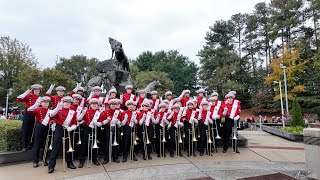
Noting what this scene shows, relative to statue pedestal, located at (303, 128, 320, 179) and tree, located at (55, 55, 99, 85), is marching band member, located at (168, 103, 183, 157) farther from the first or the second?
tree, located at (55, 55, 99, 85)

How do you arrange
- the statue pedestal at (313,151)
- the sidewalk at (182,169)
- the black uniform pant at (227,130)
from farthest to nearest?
the black uniform pant at (227,130), the sidewalk at (182,169), the statue pedestal at (313,151)

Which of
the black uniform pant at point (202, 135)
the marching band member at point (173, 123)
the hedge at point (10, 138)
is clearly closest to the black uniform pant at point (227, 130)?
the black uniform pant at point (202, 135)

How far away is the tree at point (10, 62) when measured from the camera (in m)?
38.5

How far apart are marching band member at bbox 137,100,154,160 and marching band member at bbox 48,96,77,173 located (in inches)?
85.6

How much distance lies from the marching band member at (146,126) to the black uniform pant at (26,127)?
3302 mm

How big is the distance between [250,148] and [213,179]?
4930 millimetres

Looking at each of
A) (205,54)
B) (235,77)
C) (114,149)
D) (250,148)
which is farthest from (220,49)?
(114,149)

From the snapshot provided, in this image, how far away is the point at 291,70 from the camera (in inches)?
1439

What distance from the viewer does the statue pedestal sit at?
6.59 m

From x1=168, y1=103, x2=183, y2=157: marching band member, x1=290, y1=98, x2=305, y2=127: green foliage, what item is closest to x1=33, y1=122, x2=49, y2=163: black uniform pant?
x1=168, y1=103, x2=183, y2=157: marching band member

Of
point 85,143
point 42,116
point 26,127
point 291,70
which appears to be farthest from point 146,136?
point 291,70

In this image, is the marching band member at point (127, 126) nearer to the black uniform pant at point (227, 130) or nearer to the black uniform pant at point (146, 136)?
the black uniform pant at point (146, 136)

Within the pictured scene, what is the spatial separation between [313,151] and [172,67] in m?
53.1

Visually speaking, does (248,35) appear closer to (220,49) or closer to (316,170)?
(220,49)
